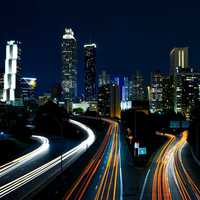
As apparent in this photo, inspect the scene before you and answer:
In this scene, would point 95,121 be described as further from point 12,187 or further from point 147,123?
point 12,187

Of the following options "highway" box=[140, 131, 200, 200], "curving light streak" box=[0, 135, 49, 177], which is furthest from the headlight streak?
"curving light streak" box=[0, 135, 49, 177]

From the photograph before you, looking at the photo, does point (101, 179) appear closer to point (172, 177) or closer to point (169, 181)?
point (169, 181)

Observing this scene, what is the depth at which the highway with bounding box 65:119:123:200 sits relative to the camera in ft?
124

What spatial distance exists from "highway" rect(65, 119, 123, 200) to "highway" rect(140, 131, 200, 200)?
125 inches

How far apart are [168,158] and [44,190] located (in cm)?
3996

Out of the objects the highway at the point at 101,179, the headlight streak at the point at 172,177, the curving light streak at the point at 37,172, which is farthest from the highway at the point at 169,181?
the curving light streak at the point at 37,172

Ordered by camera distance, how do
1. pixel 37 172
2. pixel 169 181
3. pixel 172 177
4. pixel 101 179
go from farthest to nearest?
pixel 37 172, pixel 172 177, pixel 101 179, pixel 169 181

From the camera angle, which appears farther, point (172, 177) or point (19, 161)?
point (19, 161)

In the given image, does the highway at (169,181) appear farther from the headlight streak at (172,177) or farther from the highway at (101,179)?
the highway at (101,179)

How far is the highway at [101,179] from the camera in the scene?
37.8 m

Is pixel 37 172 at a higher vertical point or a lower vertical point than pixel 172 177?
lower

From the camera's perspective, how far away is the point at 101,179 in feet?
156

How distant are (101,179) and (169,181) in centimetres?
741

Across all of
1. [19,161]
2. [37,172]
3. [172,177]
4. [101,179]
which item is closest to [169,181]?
[172,177]
